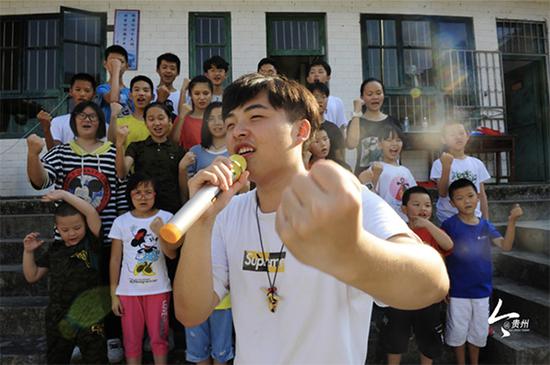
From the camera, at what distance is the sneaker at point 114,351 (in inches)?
118

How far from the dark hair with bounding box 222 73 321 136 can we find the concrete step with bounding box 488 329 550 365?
9.46 feet

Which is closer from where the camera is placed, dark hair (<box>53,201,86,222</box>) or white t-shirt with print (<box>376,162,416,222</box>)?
dark hair (<box>53,201,86,222</box>)

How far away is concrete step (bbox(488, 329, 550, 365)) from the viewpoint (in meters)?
3.08

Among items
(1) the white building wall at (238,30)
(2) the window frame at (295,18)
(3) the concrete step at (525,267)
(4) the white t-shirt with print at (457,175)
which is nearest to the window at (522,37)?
(1) the white building wall at (238,30)

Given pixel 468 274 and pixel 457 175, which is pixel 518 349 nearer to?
pixel 468 274

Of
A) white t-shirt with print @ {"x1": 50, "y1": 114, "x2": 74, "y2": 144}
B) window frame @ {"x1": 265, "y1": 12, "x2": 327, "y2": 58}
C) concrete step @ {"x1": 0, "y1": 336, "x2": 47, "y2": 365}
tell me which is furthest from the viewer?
window frame @ {"x1": 265, "y1": 12, "x2": 327, "y2": 58}

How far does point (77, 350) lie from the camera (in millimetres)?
3096

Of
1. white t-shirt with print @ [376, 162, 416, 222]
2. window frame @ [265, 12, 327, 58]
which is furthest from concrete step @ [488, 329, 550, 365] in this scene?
window frame @ [265, 12, 327, 58]

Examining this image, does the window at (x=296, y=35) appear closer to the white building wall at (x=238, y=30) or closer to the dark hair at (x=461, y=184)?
the white building wall at (x=238, y=30)

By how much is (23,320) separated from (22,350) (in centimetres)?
33

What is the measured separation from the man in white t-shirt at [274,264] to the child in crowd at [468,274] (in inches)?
93.7

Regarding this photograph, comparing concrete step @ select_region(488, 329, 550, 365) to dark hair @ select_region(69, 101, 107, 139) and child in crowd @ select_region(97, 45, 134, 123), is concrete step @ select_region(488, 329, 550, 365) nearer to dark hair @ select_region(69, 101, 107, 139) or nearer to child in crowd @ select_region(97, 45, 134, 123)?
dark hair @ select_region(69, 101, 107, 139)

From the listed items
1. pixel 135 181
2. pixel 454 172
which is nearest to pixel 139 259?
pixel 135 181

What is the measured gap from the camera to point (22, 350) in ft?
10.1
